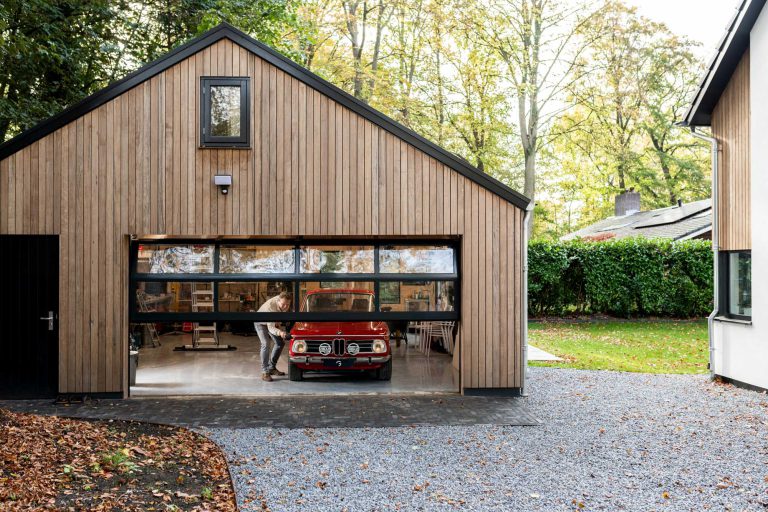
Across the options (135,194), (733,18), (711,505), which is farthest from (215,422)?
(733,18)

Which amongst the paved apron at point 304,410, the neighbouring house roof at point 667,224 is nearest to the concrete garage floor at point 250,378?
the paved apron at point 304,410

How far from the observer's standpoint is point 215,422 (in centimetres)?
740

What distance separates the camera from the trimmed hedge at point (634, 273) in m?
18.2

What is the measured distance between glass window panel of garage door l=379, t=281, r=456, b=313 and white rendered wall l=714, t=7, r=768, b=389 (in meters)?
4.88

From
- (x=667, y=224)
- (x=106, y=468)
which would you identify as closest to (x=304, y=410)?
(x=106, y=468)

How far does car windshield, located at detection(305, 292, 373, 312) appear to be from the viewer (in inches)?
354

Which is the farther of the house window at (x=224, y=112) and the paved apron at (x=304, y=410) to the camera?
the house window at (x=224, y=112)

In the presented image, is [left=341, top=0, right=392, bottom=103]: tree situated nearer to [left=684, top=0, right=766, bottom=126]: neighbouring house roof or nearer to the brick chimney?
[left=684, top=0, right=766, bottom=126]: neighbouring house roof

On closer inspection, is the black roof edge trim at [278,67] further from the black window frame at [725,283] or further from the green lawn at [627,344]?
the green lawn at [627,344]

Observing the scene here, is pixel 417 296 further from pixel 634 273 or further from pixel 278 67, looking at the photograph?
pixel 634 273

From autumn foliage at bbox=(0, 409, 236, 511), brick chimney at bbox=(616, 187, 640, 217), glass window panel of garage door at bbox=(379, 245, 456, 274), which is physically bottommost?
autumn foliage at bbox=(0, 409, 236, 511)

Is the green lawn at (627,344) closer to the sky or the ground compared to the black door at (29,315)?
closer to the ground

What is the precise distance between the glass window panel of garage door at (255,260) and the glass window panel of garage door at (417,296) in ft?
5.18

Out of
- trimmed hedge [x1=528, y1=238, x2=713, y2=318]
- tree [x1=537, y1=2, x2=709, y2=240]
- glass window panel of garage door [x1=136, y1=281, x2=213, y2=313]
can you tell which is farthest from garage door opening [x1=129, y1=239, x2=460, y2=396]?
tree [x1=537, y1=2, x2=709, y2=240]
